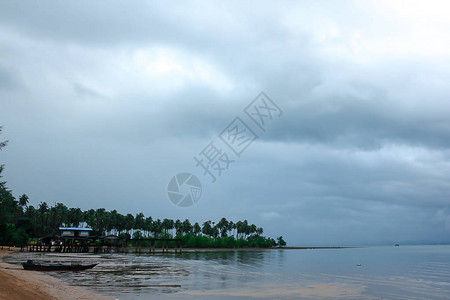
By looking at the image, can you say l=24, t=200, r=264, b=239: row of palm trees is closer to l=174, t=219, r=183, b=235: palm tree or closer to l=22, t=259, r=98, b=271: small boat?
→ l=174, t=219, r=183, b=235: palm tree

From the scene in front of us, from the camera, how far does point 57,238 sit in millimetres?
91938

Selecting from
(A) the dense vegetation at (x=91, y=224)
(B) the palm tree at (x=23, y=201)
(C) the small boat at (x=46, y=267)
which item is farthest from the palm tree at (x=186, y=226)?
(C) the small boat at (x=46, y=267)

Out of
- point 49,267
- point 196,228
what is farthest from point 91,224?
point 49,267

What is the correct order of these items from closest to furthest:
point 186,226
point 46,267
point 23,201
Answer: point 46,267
point 23,201
point 186,226

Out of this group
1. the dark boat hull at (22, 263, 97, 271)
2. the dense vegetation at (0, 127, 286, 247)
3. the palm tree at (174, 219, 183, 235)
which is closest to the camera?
the dark boat hull at (22, 263, 97, 271)

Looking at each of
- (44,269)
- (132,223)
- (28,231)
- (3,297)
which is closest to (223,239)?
(132,223)

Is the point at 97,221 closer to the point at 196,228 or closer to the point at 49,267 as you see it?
the point at 196,228

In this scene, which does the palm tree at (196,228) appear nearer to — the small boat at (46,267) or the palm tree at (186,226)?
the palm tree at (186,226)

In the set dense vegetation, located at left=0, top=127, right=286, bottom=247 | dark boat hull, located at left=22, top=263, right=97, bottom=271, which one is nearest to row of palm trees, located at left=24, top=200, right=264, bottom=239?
dense vegetation, located at left=0, top=127, right=286, bottom=247

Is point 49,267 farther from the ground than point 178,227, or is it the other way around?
point 178,227

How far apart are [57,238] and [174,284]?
70668mm

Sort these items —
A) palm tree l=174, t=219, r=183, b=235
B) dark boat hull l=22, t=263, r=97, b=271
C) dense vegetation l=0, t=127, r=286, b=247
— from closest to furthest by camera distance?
1. dark boat hull l=22, t=263, r=97, b=271
2. dense vegetation l=0, t=127, r=286, b=247
3. palm tree l=174, t=219, r=183, b=235

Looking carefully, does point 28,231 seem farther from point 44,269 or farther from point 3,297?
point 3,297

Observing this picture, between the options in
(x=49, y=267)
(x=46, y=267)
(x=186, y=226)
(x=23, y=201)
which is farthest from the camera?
(x=186, y=226)
